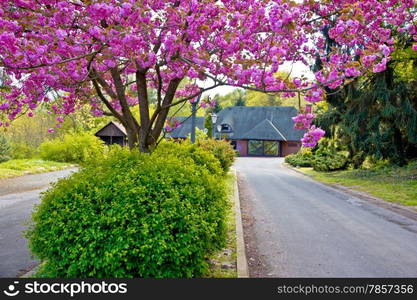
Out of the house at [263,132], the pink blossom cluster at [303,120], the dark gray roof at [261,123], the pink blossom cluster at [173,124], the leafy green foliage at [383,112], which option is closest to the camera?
the pink blossom cluster at [303,120]

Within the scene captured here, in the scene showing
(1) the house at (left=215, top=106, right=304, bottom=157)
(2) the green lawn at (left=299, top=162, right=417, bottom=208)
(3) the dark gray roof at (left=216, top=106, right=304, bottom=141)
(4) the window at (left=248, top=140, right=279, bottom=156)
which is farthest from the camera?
(4) the window at (left=248, top=140, right=279, bottom=156)

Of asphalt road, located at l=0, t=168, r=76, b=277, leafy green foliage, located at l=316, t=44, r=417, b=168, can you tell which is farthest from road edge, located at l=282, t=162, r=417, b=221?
asphalt road, located at l=0, t=168, r=76, b=277

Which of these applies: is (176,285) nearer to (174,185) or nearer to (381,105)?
(174,185)

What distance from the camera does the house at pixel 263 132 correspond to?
53656mm

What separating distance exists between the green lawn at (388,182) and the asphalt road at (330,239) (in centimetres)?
182

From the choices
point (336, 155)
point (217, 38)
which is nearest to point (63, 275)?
point (217, 38)

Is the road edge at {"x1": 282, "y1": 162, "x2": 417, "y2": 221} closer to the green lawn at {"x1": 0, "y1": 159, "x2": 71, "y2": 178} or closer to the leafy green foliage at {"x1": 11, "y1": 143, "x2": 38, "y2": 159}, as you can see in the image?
the green lawn at {"x1": 0, "y1": 159, "x2": 71, "y2": 178}

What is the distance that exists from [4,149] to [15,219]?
2067cm

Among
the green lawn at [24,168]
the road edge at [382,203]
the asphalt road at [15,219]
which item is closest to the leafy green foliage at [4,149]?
the green lawn at [24,168]

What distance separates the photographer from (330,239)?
8.05 m

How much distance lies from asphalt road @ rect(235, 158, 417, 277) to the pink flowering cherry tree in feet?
6.89

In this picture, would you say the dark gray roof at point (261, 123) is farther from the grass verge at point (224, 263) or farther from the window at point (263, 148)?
the grass verge at point (224, 263)

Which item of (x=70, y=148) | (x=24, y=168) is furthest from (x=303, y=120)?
(x=70, y=148)

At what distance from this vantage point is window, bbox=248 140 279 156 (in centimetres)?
5403
